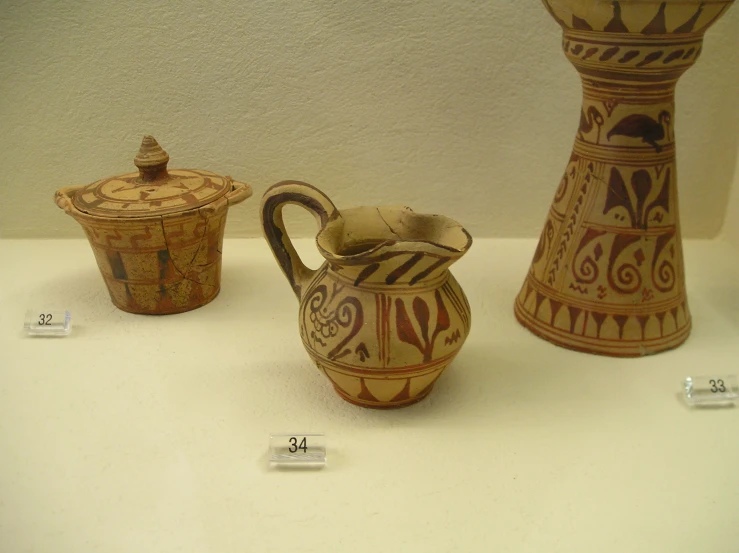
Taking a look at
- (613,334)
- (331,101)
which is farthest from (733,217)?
(331,101)

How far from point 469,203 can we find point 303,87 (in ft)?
1.59

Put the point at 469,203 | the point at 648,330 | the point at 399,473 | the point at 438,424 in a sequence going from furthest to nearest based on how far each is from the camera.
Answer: the point at 469,203, the point at 648,330, the point at 438,424, the point at 399,473

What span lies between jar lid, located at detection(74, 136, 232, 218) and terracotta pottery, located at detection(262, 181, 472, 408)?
1.09 feet

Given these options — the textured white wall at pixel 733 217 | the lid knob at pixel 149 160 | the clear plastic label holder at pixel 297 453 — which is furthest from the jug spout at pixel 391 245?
the textured white wall at pixel 733 217

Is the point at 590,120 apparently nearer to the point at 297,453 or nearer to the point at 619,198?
the point at 619,198

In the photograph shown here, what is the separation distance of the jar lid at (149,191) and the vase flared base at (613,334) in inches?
26.5

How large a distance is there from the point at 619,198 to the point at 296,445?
0.66 metres

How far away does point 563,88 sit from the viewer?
1719 mm

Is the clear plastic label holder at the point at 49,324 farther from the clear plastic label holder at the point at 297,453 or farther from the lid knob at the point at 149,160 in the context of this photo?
the clear plastic label holder at the point at 297,453

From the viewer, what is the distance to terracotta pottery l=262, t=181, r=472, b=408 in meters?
1.04

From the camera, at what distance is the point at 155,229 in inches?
54.7

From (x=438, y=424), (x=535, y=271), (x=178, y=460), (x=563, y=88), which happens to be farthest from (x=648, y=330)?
(x=178, y=460)

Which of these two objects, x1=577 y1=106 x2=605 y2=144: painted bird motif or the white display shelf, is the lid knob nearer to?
the white display shelf

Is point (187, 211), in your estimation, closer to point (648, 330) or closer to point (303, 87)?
point (303, 87)
